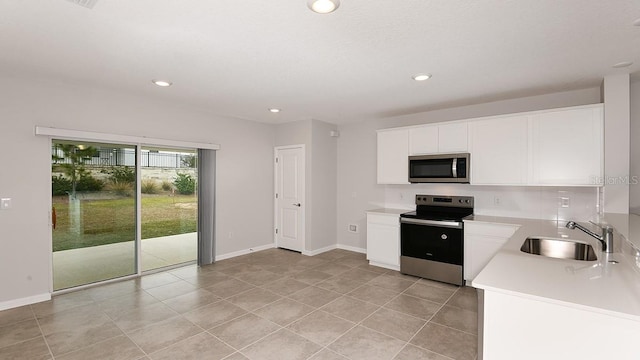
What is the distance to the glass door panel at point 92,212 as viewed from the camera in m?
3.59

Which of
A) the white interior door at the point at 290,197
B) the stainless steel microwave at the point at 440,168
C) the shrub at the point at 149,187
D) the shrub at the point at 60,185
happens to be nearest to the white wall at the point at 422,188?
the stainless steel microwave at the point at 440,168

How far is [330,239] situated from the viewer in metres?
5.78

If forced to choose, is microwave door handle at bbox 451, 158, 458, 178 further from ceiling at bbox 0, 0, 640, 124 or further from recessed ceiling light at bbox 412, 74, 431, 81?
recessed ceiling light at bbox 412, 74, 431, 81

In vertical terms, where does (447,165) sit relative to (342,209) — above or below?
above

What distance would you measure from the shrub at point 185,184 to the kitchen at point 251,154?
→ 0.44 meters

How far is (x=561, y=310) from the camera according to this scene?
141 cm

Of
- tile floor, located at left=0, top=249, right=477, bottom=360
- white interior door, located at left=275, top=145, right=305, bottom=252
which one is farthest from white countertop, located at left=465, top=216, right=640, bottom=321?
white interior door, located at left=275, top=145, right=305, bottom=252

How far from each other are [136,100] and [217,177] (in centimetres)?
161

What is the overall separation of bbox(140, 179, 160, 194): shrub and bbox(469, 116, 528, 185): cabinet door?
455cm

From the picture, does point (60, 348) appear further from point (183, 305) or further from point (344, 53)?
point (344, 53)

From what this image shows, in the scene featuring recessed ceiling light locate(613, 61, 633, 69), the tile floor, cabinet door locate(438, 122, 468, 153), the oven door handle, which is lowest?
the tile floor

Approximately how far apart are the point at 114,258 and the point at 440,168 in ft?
15.4

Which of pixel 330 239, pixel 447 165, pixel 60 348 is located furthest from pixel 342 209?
pixel 60 348

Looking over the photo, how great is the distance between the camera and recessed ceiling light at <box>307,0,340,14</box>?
176 centimetres
